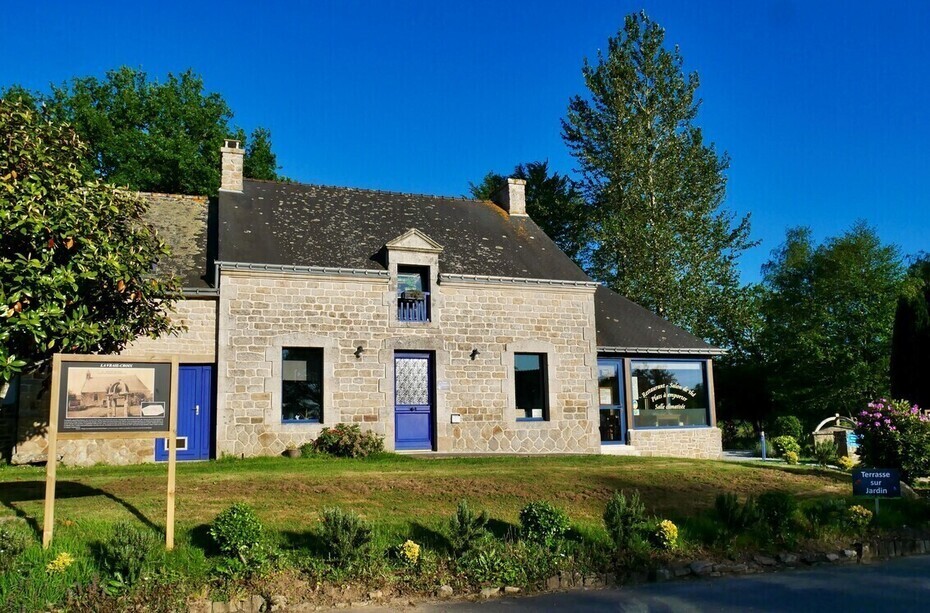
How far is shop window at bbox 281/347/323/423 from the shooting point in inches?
661

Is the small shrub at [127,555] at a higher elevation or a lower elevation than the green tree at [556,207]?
lower

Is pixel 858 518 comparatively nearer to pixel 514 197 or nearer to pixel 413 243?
pixel 413 243

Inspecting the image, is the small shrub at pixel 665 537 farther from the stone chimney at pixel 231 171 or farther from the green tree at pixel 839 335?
the green tree at pixel 839 335

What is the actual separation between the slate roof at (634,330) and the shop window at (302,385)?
291 inches

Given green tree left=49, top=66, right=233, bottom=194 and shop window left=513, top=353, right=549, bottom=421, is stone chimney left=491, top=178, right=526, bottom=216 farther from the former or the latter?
green tree left=49, top=66, right=233, bottom=194

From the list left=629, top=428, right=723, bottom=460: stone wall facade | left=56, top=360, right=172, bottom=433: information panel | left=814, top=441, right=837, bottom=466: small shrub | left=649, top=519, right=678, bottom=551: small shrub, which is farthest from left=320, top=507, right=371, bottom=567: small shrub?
left=629, top=428, right=723, bottom=460: stone wall facade

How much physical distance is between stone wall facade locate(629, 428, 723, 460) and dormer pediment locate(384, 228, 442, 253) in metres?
7.28

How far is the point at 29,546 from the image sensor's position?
7.63 meters

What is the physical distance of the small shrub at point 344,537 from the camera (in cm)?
771

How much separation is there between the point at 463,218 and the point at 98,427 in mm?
14216

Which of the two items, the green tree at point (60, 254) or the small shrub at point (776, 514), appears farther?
the small shrub at point (776, 514)

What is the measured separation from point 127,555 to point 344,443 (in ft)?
30.2

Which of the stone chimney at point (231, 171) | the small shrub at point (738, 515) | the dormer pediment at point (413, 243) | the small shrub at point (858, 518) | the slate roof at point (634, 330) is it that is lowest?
the small shrub at point (858, 518)

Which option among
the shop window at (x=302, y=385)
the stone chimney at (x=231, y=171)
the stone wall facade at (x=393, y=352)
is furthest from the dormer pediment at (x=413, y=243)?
the stone chimney at (x=231, y=171)
